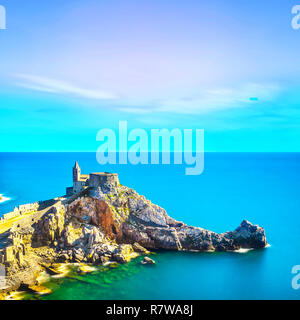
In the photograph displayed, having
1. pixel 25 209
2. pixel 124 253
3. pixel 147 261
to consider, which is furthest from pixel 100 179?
pixel 147 261

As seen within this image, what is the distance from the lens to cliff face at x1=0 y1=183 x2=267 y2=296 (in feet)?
126

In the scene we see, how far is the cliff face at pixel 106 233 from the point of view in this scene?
38.4 m

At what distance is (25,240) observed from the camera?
38.2m

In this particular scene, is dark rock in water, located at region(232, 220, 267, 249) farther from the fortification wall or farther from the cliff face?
the fortification wall

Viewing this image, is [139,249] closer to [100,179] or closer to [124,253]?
[124,253]

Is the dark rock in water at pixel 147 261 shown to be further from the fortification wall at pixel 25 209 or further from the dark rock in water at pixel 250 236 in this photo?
the fortification wall at pixel 25 209

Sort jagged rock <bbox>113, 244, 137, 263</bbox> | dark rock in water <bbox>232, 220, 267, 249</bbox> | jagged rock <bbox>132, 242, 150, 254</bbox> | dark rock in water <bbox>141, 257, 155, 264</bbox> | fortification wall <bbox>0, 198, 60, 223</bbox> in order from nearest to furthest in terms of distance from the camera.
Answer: jagged rock <bbox>113, 244, 137, 263</bbox>, dark rock in water <bbox>141, 257, 155, 264</bbox>, jagged rock <bbox>132, 242, 150, 254</bbox>, dark rock in water <bbox>232, 220, 267, 249</bbox>, fortification wall <bbox>0, 198, 60, 223</bbox>

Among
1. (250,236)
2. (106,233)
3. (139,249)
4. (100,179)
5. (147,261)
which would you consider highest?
(100,179)

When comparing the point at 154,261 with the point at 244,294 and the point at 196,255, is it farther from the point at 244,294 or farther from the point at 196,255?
the point at 244,294

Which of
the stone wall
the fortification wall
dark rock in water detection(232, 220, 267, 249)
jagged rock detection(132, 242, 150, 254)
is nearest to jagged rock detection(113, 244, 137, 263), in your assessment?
jagged rock detection(132, 242, 150, 254)

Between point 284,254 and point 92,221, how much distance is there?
2916cm

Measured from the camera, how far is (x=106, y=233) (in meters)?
43.8

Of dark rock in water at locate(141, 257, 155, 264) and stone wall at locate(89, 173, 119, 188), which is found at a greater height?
stone wall at locate(89, 173, 119, 188)

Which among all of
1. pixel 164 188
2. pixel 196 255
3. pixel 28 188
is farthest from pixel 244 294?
pixel 28 188
